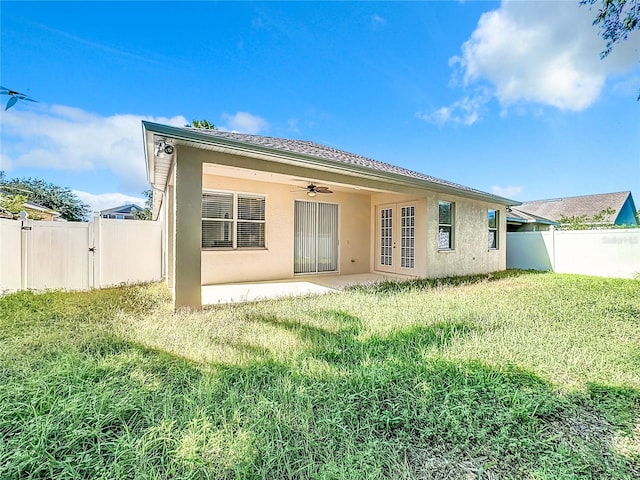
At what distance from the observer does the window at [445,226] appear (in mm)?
10352

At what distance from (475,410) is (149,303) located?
596 centimetres

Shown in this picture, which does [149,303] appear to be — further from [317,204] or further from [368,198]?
[368,198]

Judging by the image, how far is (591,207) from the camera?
2483cm

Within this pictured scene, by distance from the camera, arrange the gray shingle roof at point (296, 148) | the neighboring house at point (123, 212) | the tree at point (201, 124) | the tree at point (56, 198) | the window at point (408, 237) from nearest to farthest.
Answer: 1. the gray shingle roof at point (296, 148)
2. the window at point (408, 237)
3. the tree at point (201, 124)
4. the tree at point (56, 198)
5. the neighboring house at point (123, 212)

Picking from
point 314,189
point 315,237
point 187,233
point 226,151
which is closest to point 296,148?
point 314,189

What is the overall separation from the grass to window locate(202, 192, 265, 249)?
3.66 m

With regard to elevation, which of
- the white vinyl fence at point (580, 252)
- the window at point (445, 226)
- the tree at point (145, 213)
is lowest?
the white vinyl fence at point (580, 252)

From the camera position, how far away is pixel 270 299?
6.41m

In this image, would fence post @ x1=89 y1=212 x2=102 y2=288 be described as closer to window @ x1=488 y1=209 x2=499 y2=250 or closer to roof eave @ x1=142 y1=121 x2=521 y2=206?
roof eave @ x1=142 y1=121 x2=521 y2=206

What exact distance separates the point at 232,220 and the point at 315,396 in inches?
267

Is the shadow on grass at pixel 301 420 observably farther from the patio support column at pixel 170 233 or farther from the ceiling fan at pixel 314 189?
the ceiling fan at pixel 314 189

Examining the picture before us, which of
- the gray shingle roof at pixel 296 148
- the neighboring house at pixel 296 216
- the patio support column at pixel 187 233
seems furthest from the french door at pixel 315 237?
the patio support column at pixel 187 233

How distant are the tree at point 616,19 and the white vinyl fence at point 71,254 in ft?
39.5

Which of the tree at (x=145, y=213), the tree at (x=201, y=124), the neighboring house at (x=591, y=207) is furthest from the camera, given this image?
the tree at (x=145, y=213)
